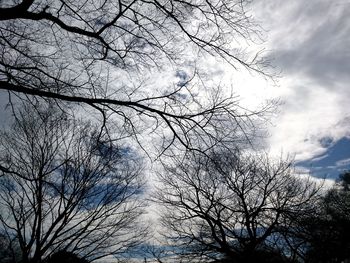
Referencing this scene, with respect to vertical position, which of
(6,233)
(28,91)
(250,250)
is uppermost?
(28,91)

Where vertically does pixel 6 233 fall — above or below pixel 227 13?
below

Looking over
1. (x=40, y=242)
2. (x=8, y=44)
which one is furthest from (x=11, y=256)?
(x=8, y=44)

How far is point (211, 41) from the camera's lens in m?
5.08

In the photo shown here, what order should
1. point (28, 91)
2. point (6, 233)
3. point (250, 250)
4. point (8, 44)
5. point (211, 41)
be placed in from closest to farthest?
point (28, 91)
point (8, 44)
point (211, 41)
point (6, 233)
point (250, 250)

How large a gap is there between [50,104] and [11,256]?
8.84 m

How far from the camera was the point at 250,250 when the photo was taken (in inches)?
484

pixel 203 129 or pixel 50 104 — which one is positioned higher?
pixel 50 104

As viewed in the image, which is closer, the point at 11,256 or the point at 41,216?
the point at 41,216

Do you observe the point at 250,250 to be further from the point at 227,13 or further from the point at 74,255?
the point at 227,13

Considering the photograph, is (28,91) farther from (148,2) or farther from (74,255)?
(74,255)

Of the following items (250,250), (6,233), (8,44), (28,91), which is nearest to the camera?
(28,91)

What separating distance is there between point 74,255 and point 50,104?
25.8ft

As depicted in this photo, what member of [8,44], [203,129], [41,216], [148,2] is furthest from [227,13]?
[41,216]

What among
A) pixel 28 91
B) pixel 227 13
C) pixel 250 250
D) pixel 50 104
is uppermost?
pixel 227 13
